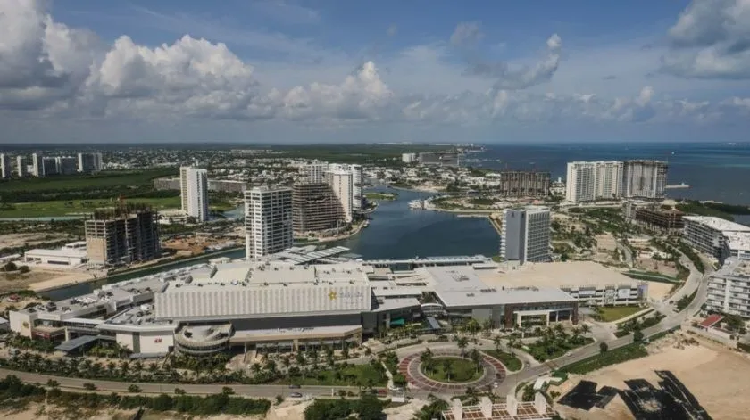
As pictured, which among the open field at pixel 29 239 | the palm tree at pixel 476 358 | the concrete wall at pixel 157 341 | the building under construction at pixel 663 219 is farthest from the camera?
the building under construction at pixel 663 219

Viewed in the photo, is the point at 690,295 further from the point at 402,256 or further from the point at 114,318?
the point at 114,318

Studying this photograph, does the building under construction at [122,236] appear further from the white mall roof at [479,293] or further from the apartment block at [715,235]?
the apartment block at [715,235]

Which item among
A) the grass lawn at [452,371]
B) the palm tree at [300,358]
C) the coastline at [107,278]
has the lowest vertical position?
the coastline at [107,278]

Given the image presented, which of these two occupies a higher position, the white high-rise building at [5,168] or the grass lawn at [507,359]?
the white high-rise building at [5,168]

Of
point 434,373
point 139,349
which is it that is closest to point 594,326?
point 434,373

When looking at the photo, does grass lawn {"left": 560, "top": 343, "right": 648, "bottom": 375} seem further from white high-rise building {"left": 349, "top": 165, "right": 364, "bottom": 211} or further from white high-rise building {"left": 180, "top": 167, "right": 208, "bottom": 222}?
white high-rise building {"left": 180, "top": 167, "right": 208, "bottom": 222}

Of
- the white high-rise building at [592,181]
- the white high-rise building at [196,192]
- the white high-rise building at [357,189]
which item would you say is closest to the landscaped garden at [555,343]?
the white high-rise building at [357,189]

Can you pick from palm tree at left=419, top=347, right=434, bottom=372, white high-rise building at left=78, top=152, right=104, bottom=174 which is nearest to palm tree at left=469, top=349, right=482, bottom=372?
palm tree at left=419, top=347, right=434, bottom=372
